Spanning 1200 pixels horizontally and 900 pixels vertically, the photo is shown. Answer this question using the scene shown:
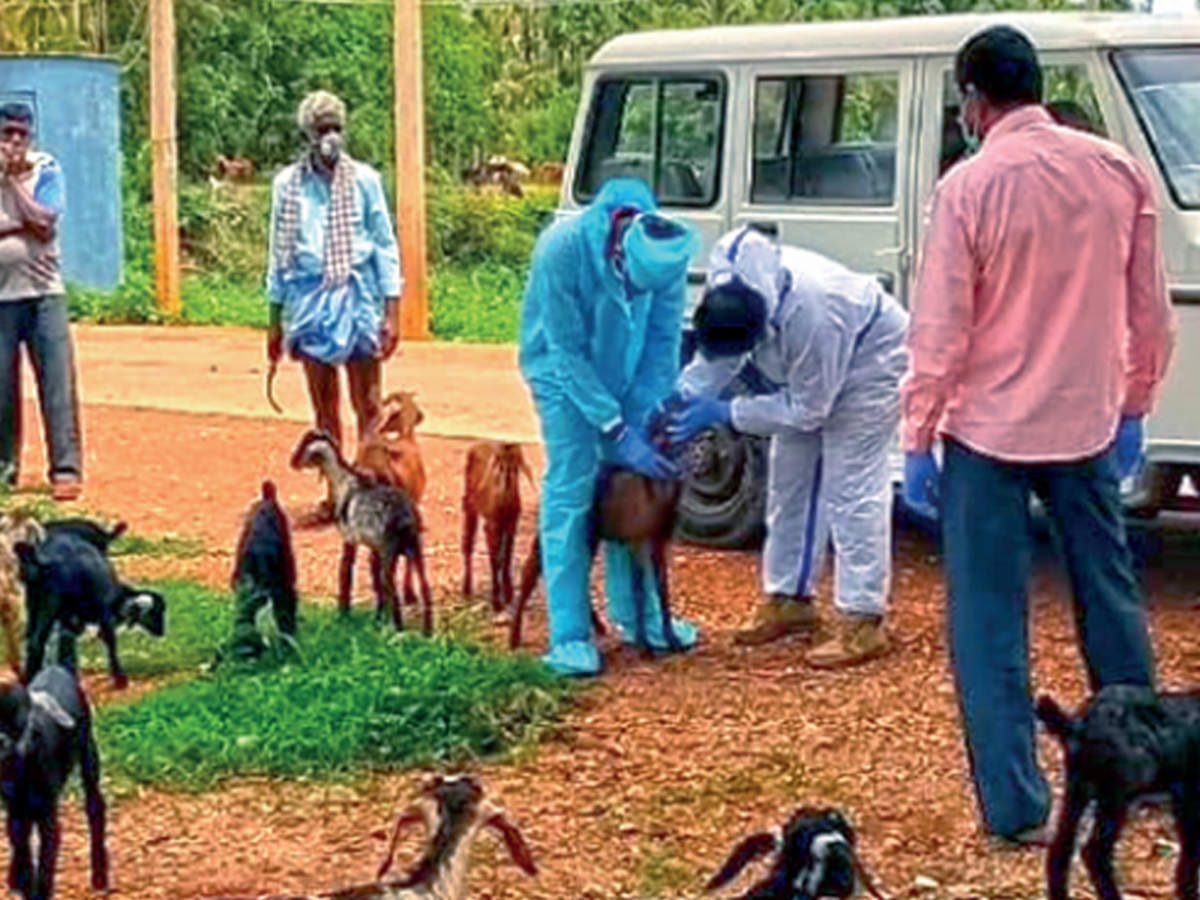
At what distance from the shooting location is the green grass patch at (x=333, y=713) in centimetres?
755

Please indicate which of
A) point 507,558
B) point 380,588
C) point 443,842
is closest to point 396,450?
point 507,558

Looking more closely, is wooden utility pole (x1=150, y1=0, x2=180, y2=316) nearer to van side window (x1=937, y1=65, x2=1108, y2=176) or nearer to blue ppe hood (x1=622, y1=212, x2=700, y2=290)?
van side window (x1=937, y1=65, x2=1108, y2=176)

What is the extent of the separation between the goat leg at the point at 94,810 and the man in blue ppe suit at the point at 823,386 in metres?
2.85

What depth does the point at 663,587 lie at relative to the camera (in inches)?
355

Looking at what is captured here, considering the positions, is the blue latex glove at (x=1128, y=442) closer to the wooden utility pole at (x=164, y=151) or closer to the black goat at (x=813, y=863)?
the black goat at (x=813, y=863)

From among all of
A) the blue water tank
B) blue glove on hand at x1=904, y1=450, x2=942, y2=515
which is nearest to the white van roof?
blue glove on hand at x1=904, y1=450, x2=942, y2=515

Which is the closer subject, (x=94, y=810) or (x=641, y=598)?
(x=94, y=810)

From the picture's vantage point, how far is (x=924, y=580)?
35.5 feet

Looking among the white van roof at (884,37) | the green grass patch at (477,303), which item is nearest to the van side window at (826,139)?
the white van roof at (884,37)

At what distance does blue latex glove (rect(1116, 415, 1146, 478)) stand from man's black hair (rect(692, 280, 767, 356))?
1.99 meters

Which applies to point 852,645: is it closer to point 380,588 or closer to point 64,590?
point 380,588

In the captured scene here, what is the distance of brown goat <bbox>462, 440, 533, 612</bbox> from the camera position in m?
9.45

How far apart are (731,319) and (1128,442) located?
212cm

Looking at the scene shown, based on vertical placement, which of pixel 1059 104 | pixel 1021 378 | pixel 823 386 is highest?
pixel 1059 104
